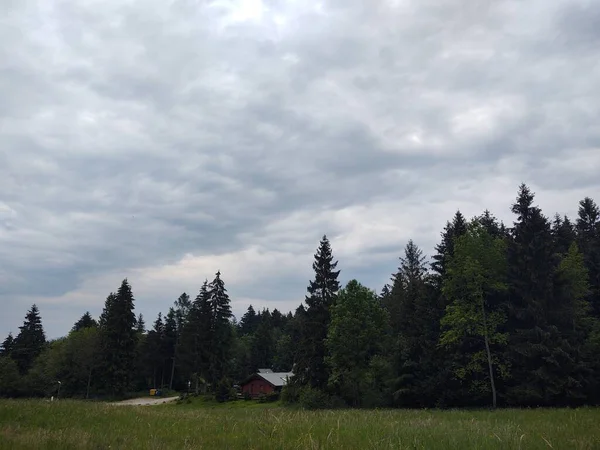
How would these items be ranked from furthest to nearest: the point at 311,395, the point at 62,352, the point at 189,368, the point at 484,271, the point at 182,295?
the point at 182,295, the point at 189,368, the point at 62,352, the point at 311,395, the point at 484,271

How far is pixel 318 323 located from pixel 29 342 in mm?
77634

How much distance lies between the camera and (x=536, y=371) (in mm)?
32969

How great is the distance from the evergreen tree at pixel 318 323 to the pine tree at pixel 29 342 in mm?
69331

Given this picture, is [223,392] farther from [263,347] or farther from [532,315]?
[263,347]

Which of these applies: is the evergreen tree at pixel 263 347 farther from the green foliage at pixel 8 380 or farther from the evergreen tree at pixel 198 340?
the green foliage at pixel 8 380

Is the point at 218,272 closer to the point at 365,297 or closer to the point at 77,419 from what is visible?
the point at 365,297

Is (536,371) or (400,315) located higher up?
(400,315)

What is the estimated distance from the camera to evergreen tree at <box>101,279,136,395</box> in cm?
7556

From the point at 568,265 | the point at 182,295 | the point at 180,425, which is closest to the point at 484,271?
the point at 568,265

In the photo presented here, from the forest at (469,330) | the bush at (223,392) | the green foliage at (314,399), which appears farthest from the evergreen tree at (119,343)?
the green foliage at (314,399)

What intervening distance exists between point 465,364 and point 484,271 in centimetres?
827

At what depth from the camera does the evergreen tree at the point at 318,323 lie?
48688 mm

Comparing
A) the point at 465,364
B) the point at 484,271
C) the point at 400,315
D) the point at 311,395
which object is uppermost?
the point at 484,271

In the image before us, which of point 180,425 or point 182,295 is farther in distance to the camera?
point 182,295
